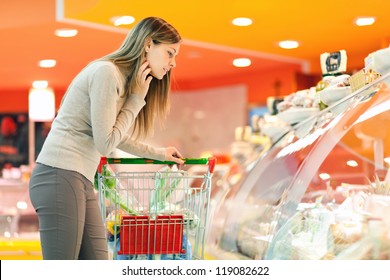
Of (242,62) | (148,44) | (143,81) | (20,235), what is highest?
(242,62)

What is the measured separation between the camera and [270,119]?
14.5 ft

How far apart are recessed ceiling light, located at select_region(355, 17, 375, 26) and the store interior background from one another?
0.22ft

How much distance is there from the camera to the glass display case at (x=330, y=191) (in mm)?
2242

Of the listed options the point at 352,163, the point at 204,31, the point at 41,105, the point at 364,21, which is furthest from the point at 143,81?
the point at 41,105

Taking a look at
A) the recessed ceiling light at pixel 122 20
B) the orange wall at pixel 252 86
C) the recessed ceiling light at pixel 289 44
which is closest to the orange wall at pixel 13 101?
the orange wall at pixel 252 86

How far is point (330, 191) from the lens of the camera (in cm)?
266

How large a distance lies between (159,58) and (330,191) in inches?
32.8

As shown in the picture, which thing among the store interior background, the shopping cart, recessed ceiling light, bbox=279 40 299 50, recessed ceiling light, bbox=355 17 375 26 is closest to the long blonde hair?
the shopping cart

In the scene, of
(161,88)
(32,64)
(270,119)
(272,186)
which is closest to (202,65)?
(32,64)

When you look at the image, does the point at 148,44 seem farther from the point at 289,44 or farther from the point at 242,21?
the point at 289,44

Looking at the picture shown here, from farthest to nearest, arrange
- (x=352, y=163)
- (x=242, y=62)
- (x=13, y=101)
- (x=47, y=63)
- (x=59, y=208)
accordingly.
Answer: (x=13, y=101) → (x=242, y=62) → (x=47, y=63) → (x=352, y=163) → (x=59, y=208)
